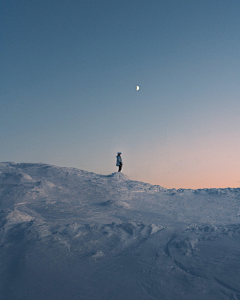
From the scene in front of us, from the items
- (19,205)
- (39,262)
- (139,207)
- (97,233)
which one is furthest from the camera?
(139,207)

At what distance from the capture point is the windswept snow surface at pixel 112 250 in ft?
15.5

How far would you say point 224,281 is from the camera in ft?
16.0

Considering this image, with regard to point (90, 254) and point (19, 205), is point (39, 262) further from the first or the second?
point (19, 205)

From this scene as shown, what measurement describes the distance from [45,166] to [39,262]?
1438 cm

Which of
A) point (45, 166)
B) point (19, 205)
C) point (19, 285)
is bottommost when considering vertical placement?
point (19, 285)

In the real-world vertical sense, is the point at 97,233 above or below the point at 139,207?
below

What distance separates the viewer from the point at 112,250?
6520 millimetres

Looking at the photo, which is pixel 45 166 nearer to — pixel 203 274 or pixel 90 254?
pixel 90 254

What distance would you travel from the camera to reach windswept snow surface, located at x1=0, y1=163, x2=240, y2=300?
4734 mm

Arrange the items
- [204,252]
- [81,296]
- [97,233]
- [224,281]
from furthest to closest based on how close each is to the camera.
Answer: [97,233], [204,252], [224,281], [81,296]

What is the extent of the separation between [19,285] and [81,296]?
1.42m

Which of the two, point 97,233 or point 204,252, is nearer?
point 204,252

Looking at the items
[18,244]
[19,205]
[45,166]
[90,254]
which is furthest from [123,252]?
[45,166]

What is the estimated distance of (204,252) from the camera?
244 inches
